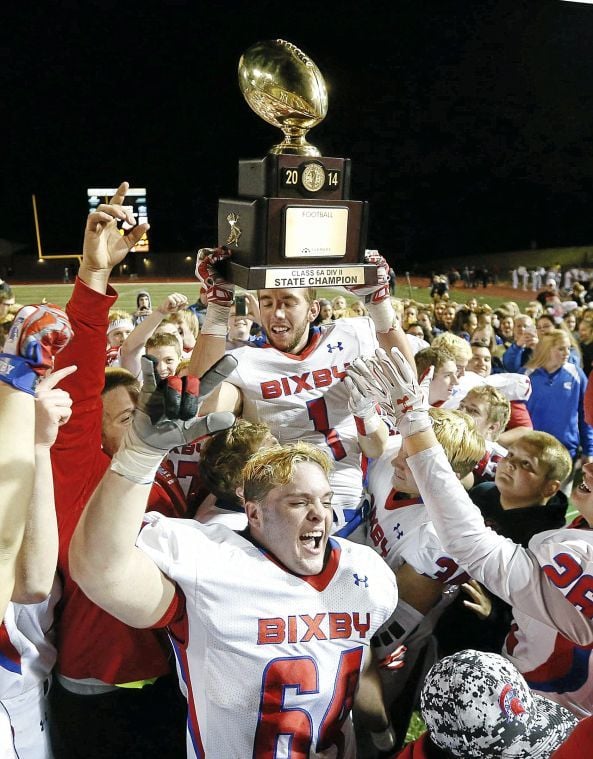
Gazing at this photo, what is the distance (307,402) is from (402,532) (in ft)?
2.54

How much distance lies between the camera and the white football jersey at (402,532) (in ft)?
6.63

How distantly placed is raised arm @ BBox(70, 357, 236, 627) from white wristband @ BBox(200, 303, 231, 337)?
122 centimetres

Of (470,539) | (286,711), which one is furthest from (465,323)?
(286,711)

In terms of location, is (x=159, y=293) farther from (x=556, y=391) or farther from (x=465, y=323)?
(x=556, y=391)

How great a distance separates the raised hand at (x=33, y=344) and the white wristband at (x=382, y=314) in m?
1.60

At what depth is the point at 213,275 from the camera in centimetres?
232

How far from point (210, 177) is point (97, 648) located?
1690 cm

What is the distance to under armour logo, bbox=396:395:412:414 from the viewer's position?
1.89 meters

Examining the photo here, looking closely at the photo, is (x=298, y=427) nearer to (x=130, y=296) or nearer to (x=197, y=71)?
(x=197, y=71)

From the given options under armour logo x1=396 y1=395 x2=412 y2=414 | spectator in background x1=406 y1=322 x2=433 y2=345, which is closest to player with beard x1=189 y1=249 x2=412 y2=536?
under armour logo x1=396 y1=395 x2=412 y2=414

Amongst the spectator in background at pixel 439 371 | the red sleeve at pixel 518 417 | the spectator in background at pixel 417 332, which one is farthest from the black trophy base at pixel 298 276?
the spectator in background at pixel 417 332

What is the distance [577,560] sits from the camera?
1.50 meters

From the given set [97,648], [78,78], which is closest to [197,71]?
[78,78]

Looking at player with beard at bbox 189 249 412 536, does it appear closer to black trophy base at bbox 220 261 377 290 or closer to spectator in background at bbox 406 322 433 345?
black trophy base at bbox 220 261 377 290
